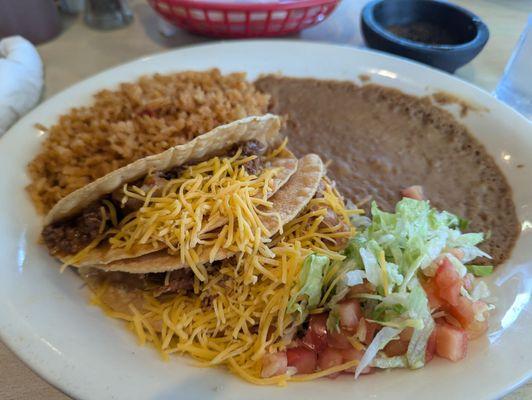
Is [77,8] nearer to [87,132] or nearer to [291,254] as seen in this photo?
[87,132]

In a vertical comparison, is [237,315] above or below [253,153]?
below

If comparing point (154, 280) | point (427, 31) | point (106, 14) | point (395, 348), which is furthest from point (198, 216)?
point (106, 14)

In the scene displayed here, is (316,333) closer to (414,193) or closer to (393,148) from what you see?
(414,193)

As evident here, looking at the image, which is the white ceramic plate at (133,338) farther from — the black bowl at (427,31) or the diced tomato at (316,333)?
the black bowl at (427,31)

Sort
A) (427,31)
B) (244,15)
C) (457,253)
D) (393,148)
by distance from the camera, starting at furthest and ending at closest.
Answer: (427,31) < (244,15) < (393,148) < (457,253)

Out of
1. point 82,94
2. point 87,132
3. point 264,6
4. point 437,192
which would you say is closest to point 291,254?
point 437,192

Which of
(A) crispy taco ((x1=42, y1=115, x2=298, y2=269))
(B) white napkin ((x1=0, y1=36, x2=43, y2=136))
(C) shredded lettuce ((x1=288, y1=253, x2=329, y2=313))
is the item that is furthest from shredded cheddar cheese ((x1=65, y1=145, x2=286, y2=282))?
(B) white napkin ((x1=0, y1=36, x2=43, y2=136))
